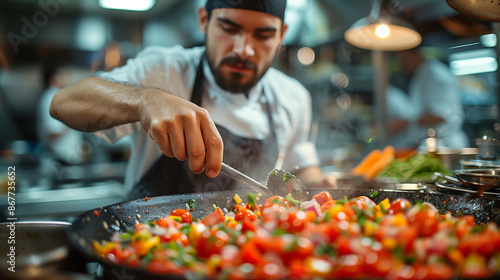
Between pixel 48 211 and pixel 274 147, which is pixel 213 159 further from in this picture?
pixel 48 211

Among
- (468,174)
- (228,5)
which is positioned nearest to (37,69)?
(228,5)

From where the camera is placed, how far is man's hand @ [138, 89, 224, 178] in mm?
1103

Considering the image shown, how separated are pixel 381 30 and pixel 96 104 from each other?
6.79 feet

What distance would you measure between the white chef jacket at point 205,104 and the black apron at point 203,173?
0.16 ft

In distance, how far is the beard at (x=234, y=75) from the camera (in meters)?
1.98

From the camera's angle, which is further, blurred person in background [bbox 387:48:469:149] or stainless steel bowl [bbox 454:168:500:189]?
blurred person in background [bbox 387:48:469:149]

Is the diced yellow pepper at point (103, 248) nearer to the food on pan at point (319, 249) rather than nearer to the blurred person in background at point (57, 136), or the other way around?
the food on pan at point (319, 249)

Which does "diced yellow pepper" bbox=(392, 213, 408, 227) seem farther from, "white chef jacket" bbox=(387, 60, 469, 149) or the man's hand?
"white chef jacket" bbox=(387, 60, 469, 149)

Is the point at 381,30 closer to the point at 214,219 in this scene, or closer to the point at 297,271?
the point at 214,219

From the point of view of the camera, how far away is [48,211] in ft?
8.89

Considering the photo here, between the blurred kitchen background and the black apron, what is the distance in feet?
7.70

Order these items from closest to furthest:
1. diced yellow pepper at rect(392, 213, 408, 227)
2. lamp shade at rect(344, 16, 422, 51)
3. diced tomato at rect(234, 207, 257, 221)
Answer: diced yellow pepper at rect(392, 213, 408, 227)
diced tomato at rect(234, 207, 257, 221)
lamp shade at rect(344, 16, 422, 51)

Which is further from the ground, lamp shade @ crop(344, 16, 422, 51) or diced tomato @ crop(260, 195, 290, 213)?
lamp shade @ crop(344, 16, 422, 51)

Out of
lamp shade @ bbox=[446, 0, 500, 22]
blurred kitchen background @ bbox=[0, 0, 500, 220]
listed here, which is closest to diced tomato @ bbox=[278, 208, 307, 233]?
lamp shade @ bbox=[446, 0, 500, 22]
